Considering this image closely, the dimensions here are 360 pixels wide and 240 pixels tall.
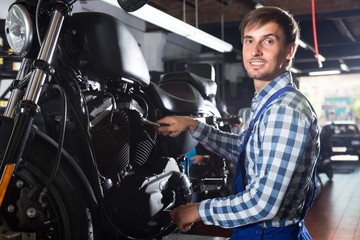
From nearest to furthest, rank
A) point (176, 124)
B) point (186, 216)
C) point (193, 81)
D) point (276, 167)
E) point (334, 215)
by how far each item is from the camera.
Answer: point (276, 167) → point (186, 216) → point (176, 124) → point (193, 81) → point (334, 215)

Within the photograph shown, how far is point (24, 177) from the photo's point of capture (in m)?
1.43

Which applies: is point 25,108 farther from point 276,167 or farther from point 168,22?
point 168,22

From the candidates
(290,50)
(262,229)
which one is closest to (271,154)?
(262,229)

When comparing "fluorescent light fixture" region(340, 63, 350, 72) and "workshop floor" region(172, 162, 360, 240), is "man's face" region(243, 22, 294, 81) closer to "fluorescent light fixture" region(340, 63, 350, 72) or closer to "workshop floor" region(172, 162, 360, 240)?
"workshop floor" region(172, 162, 360, 240)

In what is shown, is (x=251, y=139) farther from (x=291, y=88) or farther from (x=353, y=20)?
(x=353, y=20)

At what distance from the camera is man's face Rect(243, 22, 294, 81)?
1.57m

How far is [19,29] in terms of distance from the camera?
4.88ft

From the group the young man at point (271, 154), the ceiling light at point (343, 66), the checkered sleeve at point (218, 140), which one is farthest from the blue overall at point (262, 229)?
the ceiling light at point (343, 66)

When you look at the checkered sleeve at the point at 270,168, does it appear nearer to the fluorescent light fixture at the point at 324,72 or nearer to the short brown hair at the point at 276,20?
the short brown hair at the point at 276,20

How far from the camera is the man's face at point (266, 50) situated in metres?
1.57

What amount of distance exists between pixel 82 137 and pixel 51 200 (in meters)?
0.25

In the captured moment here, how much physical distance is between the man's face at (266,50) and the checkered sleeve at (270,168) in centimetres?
20

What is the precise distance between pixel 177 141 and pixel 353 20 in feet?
32.4

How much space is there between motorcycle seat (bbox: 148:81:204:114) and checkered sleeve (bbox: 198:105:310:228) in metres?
0.88
